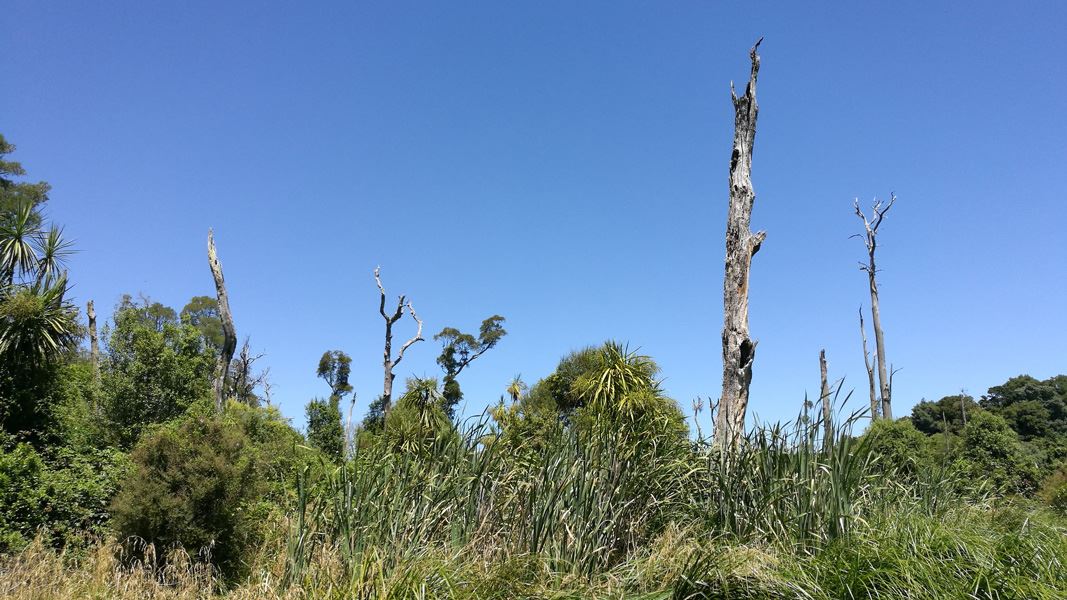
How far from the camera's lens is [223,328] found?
56.4 feet

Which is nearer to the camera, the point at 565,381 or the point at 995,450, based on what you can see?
the point at 995,450

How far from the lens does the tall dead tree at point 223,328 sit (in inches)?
638

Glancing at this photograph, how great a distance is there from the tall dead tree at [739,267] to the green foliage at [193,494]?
6.12 m

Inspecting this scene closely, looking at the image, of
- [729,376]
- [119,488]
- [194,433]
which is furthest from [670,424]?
[119,488]

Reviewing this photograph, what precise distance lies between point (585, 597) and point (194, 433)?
6788mm

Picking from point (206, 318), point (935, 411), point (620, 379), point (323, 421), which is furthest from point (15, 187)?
point (935, 411)

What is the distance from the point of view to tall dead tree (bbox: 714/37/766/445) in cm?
816

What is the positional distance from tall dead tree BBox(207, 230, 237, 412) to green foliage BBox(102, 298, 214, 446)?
302cm

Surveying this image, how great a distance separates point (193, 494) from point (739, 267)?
7.39 metres

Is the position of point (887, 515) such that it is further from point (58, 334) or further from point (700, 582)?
point (58, 334)

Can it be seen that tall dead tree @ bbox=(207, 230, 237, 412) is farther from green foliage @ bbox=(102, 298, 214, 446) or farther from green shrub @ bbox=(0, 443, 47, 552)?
green shrub @ bbox=(0, 443, 47, 552)

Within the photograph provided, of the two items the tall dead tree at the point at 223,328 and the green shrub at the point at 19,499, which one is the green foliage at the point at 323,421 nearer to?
the tall dead tree at the point at 223,328

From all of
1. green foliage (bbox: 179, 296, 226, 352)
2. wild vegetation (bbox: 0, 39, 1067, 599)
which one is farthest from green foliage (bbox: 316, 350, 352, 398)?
wild vegetation (bbox: 0, 39, 1067, 599)

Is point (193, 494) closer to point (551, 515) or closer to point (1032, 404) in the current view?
point (551, 515)
